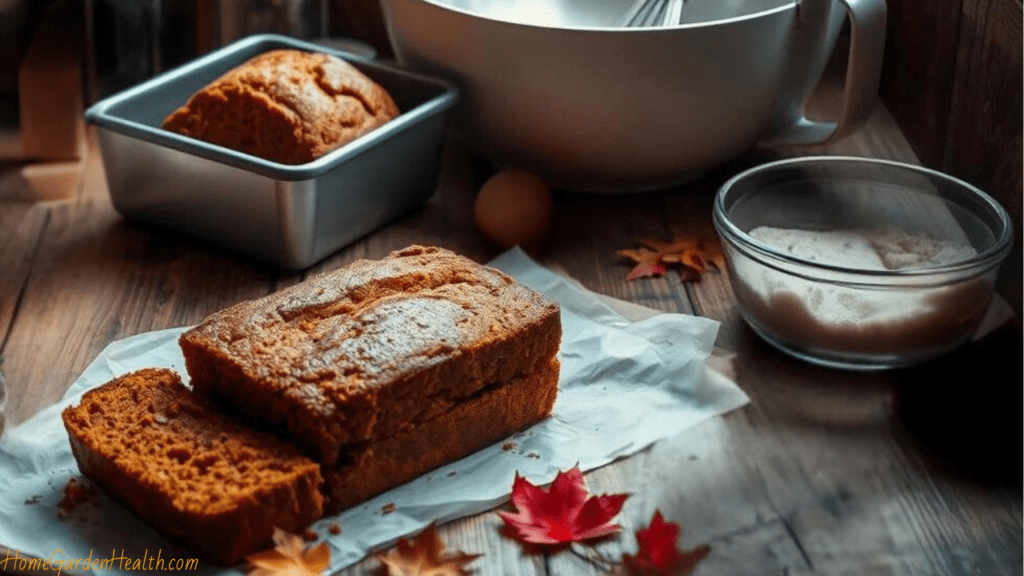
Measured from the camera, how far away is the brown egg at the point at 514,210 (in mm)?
1446

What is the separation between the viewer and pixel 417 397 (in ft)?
3.47

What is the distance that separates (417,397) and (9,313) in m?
0.51

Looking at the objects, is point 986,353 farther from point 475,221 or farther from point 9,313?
point 9,313

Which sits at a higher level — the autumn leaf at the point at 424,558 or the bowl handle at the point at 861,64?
the bowl handle at the point at 861,64

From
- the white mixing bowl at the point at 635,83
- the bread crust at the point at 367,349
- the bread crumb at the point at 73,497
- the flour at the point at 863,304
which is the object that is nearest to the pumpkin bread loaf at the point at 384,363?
the bread crust at the point at 367,349

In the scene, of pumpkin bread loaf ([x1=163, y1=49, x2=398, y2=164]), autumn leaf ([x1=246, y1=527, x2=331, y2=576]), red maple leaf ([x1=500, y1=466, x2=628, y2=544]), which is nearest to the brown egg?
pumpkin bread loaf ([x1=163, y1=49, x2=398, y2=164])

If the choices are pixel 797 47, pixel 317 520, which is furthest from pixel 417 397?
pixel 797 47

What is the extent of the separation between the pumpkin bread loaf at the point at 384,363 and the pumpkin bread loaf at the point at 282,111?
9.9 inches

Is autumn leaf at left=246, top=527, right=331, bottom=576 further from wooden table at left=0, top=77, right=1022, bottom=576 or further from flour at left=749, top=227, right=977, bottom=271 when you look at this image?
flour at left=749, top=227, right=977, bottom=271

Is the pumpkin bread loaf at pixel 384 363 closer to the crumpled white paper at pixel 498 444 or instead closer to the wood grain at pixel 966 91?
the crumpled white paper at pixel 498 444

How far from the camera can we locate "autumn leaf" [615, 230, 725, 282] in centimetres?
143

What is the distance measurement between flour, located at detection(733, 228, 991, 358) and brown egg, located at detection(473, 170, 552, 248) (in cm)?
27

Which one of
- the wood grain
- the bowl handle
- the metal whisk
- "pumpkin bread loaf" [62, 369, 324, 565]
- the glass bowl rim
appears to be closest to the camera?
"pumpkin bread loaf" [62, 369, 324, 565]

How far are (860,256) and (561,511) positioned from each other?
42 cm
